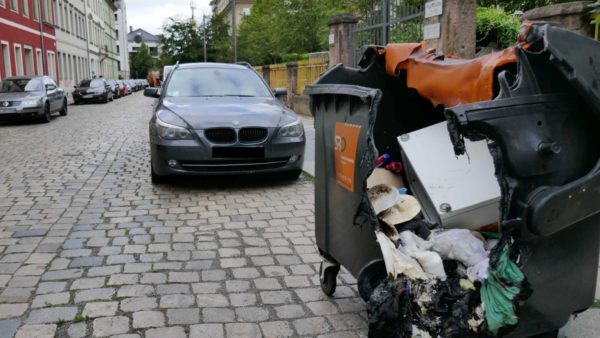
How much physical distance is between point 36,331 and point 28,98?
1672 cm

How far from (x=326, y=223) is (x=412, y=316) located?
1.10m

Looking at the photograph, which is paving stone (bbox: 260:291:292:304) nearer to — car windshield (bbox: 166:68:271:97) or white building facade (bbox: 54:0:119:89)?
car windshield (bbox: 166:68:271:97)

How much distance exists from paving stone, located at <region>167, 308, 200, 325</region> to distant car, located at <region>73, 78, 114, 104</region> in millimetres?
30796

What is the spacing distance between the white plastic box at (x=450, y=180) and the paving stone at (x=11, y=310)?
8.50ft

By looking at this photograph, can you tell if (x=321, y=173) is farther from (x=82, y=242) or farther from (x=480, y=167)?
(x=82, y=242)

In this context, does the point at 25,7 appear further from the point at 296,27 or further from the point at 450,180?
the point at 450,180

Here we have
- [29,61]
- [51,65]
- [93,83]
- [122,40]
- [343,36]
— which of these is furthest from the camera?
[122,40]

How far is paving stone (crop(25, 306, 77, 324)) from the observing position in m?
3.36

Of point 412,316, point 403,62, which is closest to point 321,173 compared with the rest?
point 403,62

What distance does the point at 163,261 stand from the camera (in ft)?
14.7

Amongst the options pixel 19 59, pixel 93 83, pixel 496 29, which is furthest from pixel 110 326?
pixel 19 59

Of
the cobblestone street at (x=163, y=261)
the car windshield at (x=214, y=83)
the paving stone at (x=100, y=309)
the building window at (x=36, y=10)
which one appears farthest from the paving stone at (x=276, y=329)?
the building window at (x=36, y=10)

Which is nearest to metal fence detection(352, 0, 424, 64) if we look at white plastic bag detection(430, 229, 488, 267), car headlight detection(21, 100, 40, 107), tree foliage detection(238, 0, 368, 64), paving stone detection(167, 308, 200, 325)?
paving stone detection(167, 308, 200, 325)

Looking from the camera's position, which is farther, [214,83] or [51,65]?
[51,65]
